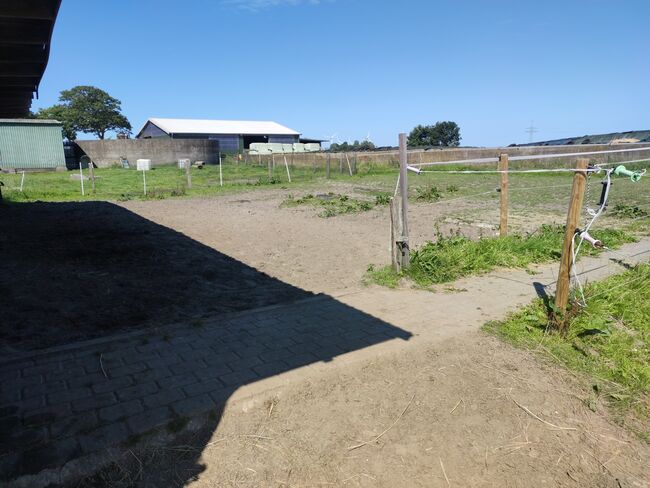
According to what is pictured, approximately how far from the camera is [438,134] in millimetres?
83438

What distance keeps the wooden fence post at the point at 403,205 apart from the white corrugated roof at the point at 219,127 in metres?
56.8

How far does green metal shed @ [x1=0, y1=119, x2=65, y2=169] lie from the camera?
29953mm

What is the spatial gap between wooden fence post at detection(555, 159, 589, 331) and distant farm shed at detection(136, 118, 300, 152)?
58576 millimetres

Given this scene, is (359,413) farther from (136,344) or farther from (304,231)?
(304,231)

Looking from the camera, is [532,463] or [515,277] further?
[515,277]

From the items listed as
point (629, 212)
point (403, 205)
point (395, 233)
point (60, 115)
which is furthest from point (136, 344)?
point (60, 115)

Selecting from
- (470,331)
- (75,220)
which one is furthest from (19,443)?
(75,220)

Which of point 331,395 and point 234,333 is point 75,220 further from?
point 331,395

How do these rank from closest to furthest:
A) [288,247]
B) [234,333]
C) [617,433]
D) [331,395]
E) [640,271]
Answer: [617,433]
[331,395]
[234,333]
[640,271]
[288,247]

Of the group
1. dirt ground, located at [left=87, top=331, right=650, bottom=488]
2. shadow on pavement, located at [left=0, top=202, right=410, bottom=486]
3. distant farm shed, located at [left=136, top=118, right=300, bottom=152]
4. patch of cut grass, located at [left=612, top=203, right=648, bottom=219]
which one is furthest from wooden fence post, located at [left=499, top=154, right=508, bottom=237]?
distant farm shed, located at [left=136, top=118, right=300, bottom=152]

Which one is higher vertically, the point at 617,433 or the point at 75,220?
the point at 75,220

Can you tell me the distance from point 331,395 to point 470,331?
1.83 metres

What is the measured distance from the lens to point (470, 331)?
14.7 ft

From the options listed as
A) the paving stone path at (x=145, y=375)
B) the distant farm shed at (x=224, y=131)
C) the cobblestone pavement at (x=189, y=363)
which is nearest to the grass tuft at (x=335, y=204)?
the cobblestone pavement at (x=189, y=363)
